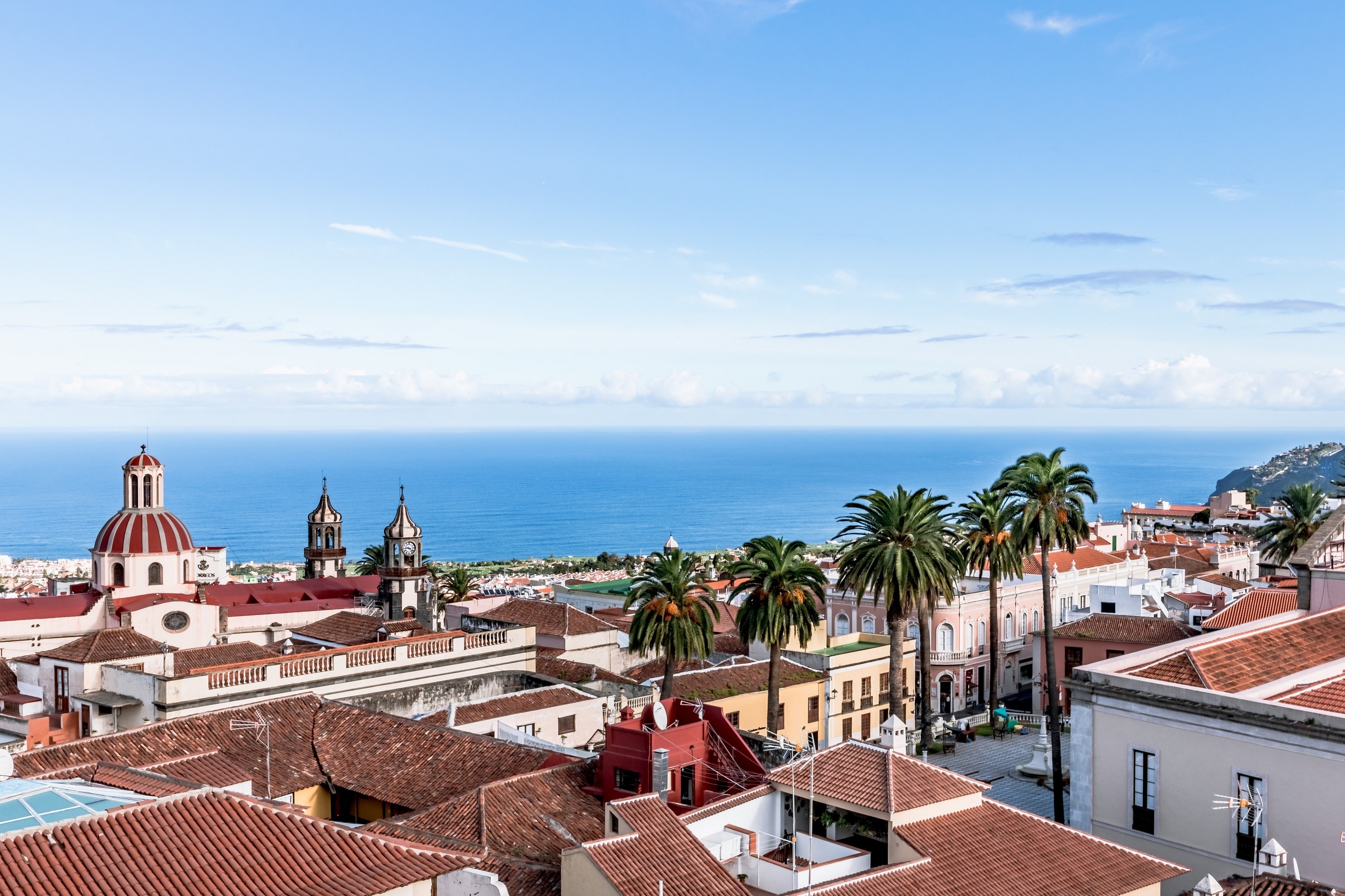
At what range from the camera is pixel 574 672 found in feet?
134

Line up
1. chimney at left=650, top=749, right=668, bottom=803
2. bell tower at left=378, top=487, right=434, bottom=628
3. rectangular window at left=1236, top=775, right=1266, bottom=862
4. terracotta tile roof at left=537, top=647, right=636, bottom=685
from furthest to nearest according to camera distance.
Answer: bell tower at left=378, top=487, right=434, bottom=628 → terracotta tile roof at left=537, top=647, right=636, bottom=685 → chimney at left=650, top=749, right=668, bottom=803 → rectangular window at left=1236, top=775, right=1266, bottom=862

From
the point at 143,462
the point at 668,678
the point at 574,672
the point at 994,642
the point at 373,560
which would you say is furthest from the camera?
the point at 373,560

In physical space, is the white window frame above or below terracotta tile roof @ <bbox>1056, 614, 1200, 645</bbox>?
above

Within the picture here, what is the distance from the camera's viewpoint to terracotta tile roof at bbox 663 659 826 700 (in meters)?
40.3

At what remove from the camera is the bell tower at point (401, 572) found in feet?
181

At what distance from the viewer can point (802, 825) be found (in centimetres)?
2183

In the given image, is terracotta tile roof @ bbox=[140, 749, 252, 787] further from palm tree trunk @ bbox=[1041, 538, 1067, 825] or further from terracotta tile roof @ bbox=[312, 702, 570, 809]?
palm tree trunk @ bbox=[1041, 538, 1067, 825]

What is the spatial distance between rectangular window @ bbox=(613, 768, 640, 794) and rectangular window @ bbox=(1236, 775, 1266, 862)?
1181 cm

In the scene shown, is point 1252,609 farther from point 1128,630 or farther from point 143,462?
point 143,462

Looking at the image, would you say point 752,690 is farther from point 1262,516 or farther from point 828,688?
point 1262,516

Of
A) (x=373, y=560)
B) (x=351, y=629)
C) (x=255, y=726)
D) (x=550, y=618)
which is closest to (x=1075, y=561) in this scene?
(x=550, y=618)

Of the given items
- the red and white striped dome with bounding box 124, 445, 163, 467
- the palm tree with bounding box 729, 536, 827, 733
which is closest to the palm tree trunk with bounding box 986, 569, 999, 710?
the palm tree with bounding box 729, 536, 827, 733

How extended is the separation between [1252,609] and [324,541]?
52535mm

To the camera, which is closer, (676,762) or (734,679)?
(676,762)
